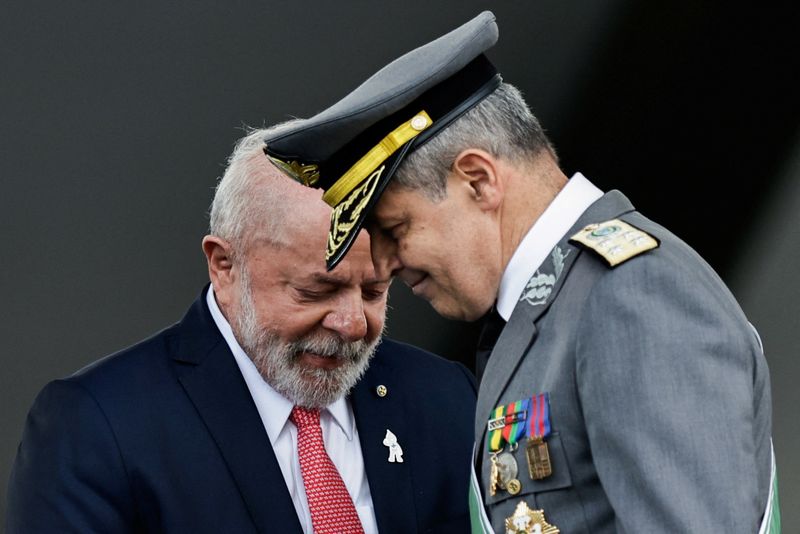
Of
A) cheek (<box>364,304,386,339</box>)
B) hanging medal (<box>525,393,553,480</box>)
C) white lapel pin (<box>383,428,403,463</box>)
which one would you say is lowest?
white lapel pin (<box>383,428,403,463</box>)

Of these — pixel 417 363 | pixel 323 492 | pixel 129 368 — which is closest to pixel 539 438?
pixel 323 492

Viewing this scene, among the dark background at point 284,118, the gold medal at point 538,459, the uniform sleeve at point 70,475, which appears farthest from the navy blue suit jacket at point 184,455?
the gold medal at point 538,459

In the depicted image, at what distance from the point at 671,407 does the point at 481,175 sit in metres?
0.40

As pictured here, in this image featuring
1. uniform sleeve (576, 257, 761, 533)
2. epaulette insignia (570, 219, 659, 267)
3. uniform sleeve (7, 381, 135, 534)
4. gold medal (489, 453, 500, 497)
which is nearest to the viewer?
uniform sleeve (576, 257, 761, 533)

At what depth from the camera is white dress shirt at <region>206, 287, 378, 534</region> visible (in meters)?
2.50

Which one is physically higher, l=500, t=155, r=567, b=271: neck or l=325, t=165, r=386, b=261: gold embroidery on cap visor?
l=325, t=165, r=386, b=261: gold embroidery on cap visor

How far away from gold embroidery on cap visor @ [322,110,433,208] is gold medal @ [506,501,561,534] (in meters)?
0.47

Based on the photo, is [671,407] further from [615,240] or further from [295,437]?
[295,437]

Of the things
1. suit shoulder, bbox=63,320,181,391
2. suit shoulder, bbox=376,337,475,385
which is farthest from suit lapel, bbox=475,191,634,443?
suit shoulder, bbox=376,337,475,385

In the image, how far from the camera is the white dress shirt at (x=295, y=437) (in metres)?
2.50

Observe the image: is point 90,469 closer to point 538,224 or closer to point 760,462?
point 538,224

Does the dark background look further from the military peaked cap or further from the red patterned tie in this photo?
the military peaked cap

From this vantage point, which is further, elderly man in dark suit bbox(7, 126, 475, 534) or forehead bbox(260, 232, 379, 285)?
forehead bbox(260, 232, 379, 285)

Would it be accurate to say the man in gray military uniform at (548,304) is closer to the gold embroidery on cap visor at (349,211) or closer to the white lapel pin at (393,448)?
the gold embroidery on cap visor at (349,211)
